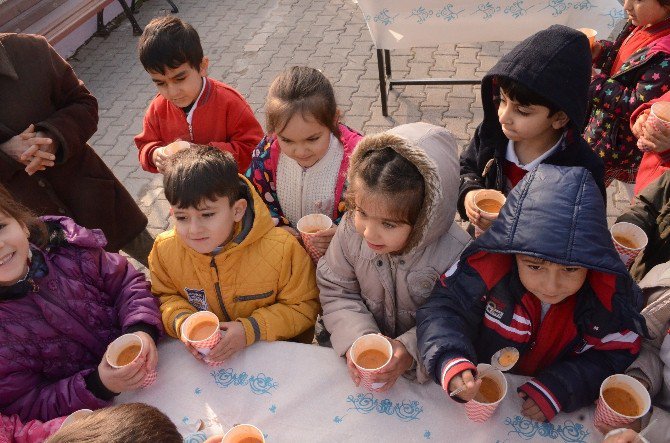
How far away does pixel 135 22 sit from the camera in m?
8.21

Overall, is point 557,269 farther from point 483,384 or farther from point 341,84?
point 341,84

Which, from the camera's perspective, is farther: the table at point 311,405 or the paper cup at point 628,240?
the paper cup at point 628,240

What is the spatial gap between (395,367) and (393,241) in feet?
1.62

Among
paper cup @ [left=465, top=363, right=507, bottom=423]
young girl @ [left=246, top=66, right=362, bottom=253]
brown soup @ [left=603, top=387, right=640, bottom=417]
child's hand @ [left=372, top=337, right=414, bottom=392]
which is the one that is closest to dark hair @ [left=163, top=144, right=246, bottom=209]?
young girl @ [left=246, top=66, right=362, bottom=253]

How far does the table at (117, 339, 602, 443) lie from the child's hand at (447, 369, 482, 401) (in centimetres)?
14

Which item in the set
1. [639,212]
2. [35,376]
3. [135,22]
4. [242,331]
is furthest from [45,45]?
[135,22]

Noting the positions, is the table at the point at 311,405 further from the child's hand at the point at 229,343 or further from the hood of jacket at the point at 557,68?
the hood of jacket at the point at 557,68

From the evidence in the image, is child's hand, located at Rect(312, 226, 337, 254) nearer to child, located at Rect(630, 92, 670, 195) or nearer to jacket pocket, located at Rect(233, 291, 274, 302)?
jacket pocket, located at Rect(233, 291, 274, 302)

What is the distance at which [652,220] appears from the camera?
2381 millimetres

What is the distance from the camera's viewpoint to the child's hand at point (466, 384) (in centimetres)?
173

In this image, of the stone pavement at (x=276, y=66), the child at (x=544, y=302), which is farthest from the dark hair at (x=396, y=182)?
the stone pavement at (x=276, y=66)

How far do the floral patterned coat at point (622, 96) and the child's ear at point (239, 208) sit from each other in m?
2.38

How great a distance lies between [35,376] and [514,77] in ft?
8.24

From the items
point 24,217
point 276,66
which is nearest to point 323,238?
point 24,217
